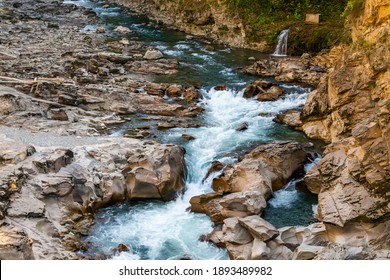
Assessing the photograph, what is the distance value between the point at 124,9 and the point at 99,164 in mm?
29799

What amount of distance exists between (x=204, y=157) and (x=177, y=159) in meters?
1.41

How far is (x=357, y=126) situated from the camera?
12.6m

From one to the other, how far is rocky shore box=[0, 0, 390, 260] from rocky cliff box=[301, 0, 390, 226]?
0.03 meters

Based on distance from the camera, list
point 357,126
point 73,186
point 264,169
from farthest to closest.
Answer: point 264,169, point 73,186, point 357,126

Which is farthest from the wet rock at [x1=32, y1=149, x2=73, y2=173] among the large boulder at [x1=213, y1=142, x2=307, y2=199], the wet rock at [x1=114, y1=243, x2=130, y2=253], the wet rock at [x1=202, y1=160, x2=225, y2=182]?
the large boulder at [x1=213, y1=142, x2=307, y2=199]

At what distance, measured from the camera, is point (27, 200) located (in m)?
12.1

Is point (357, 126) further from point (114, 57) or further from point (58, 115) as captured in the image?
point (114, 57)

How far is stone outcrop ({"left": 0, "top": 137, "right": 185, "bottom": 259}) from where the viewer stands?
11.3m

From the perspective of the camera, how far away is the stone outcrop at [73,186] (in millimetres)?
11328

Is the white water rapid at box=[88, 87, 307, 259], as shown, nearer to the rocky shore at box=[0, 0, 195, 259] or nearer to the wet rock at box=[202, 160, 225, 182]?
the wet rock at box=[202, 160, 225, 182]

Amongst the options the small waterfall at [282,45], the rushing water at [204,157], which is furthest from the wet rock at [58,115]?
the small waterfall at [282,45]

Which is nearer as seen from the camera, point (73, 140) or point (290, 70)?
point (73, 140)

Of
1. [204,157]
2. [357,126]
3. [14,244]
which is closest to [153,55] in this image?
[204,157]
